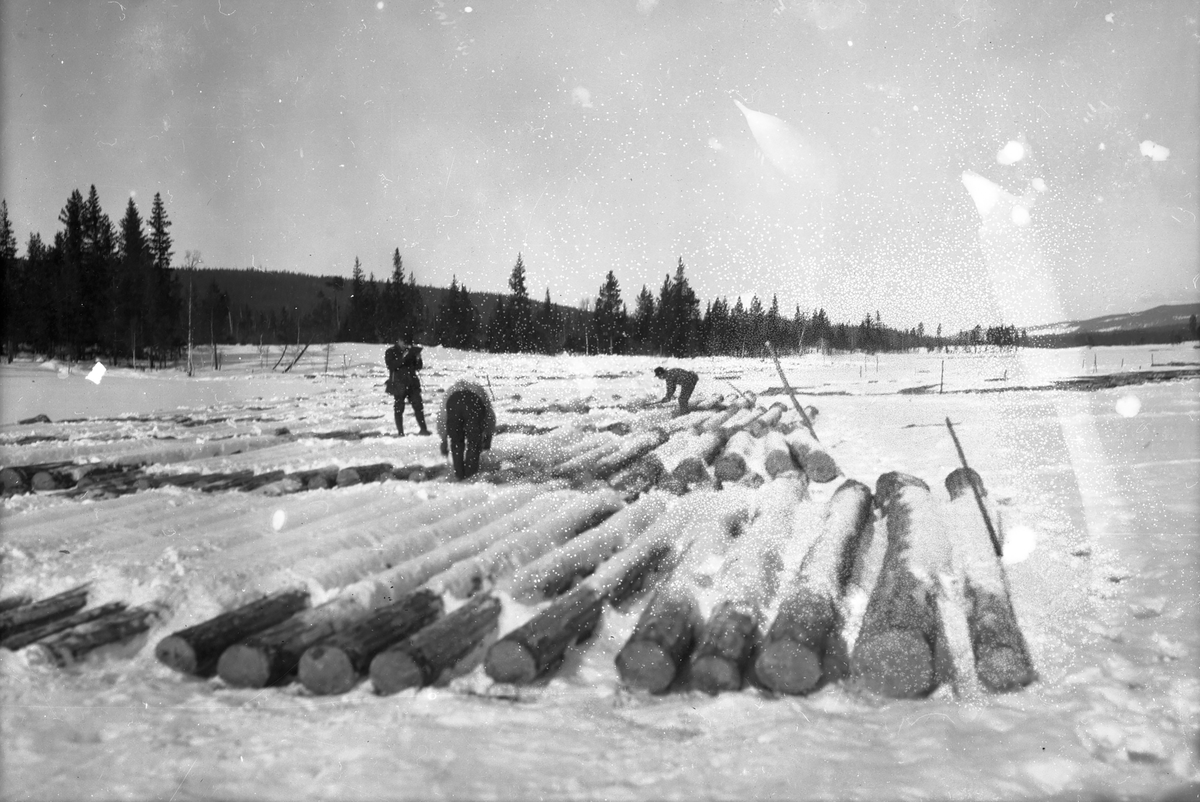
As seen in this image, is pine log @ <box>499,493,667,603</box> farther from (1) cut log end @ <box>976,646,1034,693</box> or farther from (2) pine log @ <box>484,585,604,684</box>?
(1) cut log end @ <box>976,646,1034,693</box>

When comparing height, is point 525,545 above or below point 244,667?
above

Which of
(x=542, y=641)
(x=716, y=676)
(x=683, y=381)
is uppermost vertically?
(x=683, y=381)

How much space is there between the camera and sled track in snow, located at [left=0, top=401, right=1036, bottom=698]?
3861 mm

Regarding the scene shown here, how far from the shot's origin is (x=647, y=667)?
3.83 meters

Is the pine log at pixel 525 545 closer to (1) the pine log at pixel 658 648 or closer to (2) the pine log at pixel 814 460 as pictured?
(1) the pine log at pixel 658 648

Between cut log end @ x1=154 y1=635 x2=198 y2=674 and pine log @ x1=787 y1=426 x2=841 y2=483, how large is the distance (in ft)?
25.6

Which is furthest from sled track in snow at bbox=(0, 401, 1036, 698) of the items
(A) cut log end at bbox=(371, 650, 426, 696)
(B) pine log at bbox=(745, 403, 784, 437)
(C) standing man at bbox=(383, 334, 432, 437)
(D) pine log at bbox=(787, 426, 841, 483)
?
(B) pine log at bbox=(745, 403, 784, 437)

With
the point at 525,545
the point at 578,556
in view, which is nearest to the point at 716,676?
the point at 578,556

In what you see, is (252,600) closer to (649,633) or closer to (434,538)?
(434,538)

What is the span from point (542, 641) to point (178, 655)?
210 centimetres

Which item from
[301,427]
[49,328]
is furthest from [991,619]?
[49,328]

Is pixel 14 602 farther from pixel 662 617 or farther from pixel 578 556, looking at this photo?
pixel 662 617

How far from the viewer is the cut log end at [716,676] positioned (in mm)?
3768

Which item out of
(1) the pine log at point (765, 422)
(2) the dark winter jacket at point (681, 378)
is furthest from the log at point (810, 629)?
(2) the dark winter jacket at point (681, 378)
